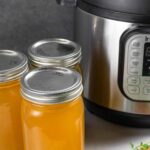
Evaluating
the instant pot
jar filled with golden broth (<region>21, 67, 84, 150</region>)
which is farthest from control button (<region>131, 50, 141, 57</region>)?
jar filled with golden broth (<region>21, 67, 84, 150</region>)

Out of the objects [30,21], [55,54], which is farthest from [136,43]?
[30,21]

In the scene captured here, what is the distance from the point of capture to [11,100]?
60cm

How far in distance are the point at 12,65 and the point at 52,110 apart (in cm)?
12

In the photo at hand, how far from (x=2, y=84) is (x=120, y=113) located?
228mm

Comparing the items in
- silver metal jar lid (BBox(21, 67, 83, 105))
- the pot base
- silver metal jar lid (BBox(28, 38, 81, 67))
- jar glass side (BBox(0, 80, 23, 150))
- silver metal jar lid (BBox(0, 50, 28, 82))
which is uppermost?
silver metal jar lid (BBox(28, 38, 81, 67))

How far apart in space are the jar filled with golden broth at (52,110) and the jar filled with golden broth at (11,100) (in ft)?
0.09

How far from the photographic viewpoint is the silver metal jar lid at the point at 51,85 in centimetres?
53

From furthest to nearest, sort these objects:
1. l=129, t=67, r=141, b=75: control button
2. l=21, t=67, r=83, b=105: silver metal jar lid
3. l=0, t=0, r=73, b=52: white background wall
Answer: l=0, t=0, r=73, b=52: white background wall → l=129, t=67, r=141, b=75: control button → l=21, t=67, r=83, b=105: silver metal jar lid

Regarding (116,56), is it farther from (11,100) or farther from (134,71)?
(11,100)

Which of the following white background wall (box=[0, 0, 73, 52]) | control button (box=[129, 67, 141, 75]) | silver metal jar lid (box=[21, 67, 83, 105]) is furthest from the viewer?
white background wall (box=[0, 0, 73, 52])

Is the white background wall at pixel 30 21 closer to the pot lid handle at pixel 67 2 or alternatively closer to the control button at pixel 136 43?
the pot lid handle at pixel 67 2

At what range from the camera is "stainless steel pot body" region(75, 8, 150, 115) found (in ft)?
2.09

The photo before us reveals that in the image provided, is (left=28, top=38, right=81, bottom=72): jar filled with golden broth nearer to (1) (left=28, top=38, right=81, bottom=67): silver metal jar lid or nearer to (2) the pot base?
(1) (left=28, top=38, right=81, bottom=67): silver metal jar lid

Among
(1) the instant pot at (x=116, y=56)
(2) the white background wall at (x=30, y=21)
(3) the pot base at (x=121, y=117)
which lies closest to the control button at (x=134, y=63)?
(1) the instant pot at (x=116, y=56)
